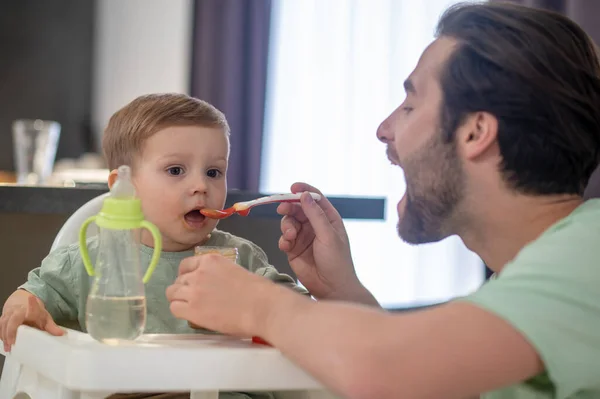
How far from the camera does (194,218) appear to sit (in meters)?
1.69

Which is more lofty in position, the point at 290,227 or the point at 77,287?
the point at 290,227

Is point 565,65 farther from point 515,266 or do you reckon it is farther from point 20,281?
point 20,281

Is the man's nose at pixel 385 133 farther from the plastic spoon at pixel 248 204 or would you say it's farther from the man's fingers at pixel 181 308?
the man's fingers at pixel 181 308

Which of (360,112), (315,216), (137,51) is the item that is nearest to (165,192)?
(315,216)

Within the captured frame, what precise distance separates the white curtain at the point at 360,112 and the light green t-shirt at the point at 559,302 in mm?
2506

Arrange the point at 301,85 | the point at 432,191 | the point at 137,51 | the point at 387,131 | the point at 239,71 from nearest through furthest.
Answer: the point at 432,191, the point at 387,131, the point at 301,85, the point at 239,71, the point at 137,51

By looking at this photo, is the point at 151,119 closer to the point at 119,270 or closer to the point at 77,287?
the point at 77,287

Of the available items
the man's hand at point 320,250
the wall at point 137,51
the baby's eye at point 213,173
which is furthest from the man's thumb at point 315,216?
the wall at point 137,51

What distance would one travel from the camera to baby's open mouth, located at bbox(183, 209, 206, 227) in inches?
65.8

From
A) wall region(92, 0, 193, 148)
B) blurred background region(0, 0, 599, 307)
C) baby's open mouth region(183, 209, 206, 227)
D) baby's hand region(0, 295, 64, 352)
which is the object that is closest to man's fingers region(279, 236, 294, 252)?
baby's open mouth region(183, 209, 206, 227)

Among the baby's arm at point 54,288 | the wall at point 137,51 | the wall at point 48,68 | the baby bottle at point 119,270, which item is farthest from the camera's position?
the wall at point 48,68

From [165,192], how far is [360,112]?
231 centimetres

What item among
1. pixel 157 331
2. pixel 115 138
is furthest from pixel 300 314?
pixel 115 138

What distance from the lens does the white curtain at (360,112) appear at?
3.69 metres
